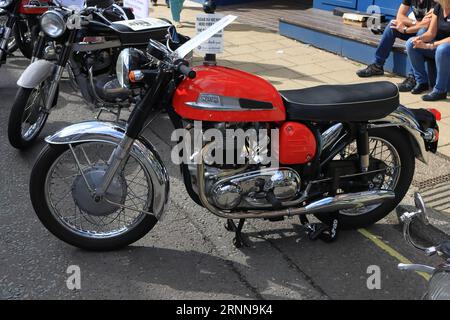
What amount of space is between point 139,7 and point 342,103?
3005 mm

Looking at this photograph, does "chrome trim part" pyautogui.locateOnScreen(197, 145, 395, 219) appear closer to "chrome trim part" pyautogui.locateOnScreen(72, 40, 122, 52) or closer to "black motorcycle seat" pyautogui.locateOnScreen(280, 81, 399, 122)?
"black motorcycle seat" pyautogui.locateOnScreen(280, 81, 399, 122)

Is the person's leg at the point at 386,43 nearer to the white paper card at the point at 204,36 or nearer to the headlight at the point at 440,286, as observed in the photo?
the white paper card at the point at 204,36

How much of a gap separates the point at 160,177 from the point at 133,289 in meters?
0.61

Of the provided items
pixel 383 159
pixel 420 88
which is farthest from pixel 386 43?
pixel 383 159

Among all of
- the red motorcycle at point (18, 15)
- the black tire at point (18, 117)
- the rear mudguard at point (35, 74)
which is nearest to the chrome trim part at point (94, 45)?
the rear mudguard at point (35, 74)

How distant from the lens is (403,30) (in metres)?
5.79

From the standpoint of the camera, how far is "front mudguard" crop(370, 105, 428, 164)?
9.95 feet

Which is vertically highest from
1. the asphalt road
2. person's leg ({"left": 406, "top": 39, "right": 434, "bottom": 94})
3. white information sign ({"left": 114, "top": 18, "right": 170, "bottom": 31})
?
white information sign ({"left": 114, "top": 18, "right": 170, "bottom": 31})

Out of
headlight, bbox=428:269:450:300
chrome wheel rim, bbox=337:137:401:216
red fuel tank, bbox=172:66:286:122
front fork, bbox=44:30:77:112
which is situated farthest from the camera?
front fork, bbox=44:30:77:112

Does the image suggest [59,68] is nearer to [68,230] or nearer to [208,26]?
[208,26]

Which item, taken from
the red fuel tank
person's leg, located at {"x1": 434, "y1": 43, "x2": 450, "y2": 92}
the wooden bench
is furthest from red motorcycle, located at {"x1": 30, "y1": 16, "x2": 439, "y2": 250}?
the wooden bench

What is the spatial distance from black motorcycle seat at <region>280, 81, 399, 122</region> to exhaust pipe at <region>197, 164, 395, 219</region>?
46 centimetres

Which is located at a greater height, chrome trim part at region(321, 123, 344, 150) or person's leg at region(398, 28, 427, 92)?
chrome trim part at region(321, 123, 344, 150)

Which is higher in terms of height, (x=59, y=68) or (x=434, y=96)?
(x=59, y=68)
